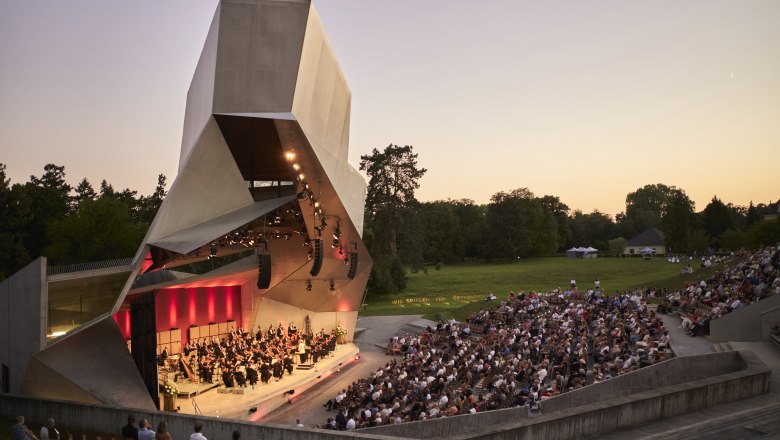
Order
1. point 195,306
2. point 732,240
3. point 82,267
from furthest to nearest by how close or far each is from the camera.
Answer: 1. point 732,240
2. point 195,306
3. point 82,267

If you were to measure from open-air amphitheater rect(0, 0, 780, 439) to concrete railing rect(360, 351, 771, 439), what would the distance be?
0.03 m

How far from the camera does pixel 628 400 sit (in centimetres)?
952

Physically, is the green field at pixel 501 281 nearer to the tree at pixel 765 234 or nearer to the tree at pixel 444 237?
the tree at pixel 765 234

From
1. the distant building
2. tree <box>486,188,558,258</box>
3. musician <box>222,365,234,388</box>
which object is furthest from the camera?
the distant building

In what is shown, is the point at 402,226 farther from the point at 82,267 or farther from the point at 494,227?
the point at 82,267

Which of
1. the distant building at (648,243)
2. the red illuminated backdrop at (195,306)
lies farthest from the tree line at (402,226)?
the red illuminated backdrop at (195,306)

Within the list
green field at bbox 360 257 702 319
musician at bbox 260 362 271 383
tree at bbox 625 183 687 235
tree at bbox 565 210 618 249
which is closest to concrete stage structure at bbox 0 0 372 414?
musician at bbox 260 362 271 383

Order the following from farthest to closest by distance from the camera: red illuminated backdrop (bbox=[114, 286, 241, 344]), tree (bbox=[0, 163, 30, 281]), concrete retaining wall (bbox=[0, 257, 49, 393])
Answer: tree (bbox=[0, 163, 30, 281]) → red illuminated backdrop (bbox=[114, 286, 241, 344]) → concrete retaining wall (bbox=[0, 257, 49, 393])

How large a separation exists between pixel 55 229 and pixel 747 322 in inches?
1508

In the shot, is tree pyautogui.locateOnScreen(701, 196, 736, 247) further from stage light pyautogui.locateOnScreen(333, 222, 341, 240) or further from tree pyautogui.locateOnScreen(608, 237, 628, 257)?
stage light pyautogui.locateOnScreen(333, 222, 341, 240)

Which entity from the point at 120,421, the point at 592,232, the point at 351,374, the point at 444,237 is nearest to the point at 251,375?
the point at 351,374

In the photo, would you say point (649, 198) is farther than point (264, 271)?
Yes

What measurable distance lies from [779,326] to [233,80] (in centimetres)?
1587

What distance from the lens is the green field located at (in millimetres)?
41094
